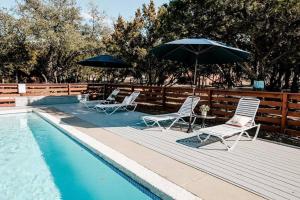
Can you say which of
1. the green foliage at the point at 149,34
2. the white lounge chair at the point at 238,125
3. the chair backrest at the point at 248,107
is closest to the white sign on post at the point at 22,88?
the green foliage at the point at 149,34

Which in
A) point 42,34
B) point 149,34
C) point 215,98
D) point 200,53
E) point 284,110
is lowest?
point 284,110

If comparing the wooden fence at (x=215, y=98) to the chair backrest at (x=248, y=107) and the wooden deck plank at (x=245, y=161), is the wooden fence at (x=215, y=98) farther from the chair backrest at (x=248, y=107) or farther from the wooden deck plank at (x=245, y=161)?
the wooden deck plank at (x=245, y=161)

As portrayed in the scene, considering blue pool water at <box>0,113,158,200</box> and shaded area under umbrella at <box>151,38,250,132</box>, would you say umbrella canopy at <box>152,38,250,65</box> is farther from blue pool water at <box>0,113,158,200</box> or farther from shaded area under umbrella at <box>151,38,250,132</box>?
blue pool water at <box>0,113,158,200</box>

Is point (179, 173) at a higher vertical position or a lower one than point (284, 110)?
lower

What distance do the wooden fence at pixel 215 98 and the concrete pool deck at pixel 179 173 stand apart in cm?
374

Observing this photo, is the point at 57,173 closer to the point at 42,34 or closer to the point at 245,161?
the point at 245,161

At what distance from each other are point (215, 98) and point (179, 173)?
498cm

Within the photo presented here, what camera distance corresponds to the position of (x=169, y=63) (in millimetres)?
21984

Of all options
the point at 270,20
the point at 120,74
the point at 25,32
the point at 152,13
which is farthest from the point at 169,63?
the point at 25,32

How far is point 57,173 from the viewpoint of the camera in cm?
535

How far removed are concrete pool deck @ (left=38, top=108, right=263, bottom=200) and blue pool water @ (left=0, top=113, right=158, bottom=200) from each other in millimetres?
456

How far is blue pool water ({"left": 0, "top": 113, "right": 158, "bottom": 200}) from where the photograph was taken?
4.46 meters

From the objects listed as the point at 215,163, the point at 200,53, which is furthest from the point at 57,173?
the point at 200,53

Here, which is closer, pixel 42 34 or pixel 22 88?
pixel 22 88
